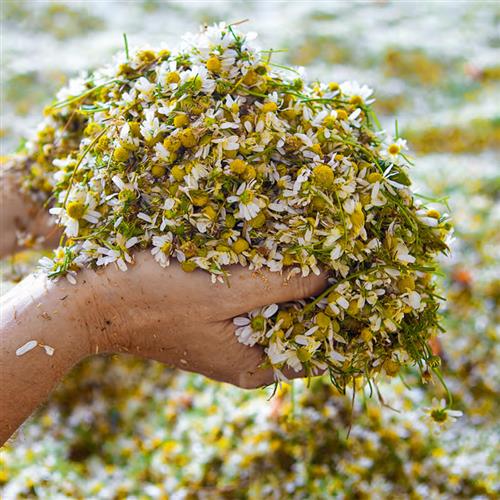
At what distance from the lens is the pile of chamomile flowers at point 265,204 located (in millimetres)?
1737

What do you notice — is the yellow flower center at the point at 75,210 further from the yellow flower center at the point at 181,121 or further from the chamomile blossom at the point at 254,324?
the chamomile blossom at the point at 254,324

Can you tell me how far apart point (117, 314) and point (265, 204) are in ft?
1.65

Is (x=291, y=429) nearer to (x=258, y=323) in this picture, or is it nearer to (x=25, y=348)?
(x=258, y=323)

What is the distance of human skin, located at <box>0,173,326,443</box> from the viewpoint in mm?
1763

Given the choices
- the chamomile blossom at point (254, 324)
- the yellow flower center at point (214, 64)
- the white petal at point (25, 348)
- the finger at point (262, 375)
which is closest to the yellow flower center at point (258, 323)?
the chamomile blossom at point (254, 324)

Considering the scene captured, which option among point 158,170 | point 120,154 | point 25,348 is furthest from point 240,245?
point 25,348

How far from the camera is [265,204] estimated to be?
5.72 feet

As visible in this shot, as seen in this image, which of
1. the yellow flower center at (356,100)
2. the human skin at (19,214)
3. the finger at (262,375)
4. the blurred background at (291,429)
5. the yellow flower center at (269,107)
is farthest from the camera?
the blurred background at (291,429)

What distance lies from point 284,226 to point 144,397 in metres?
1.88

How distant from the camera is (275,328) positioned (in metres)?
1.81

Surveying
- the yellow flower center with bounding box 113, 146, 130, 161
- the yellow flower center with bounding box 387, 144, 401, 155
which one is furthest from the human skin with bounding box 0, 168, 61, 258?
the yellow flower center with bounding box 387, 144, 401, 155

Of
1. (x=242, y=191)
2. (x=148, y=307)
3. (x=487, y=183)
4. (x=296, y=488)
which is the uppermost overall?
(x=487, y=183)

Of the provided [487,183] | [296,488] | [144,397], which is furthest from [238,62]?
[487,183]

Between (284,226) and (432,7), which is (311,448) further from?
(432,7)
